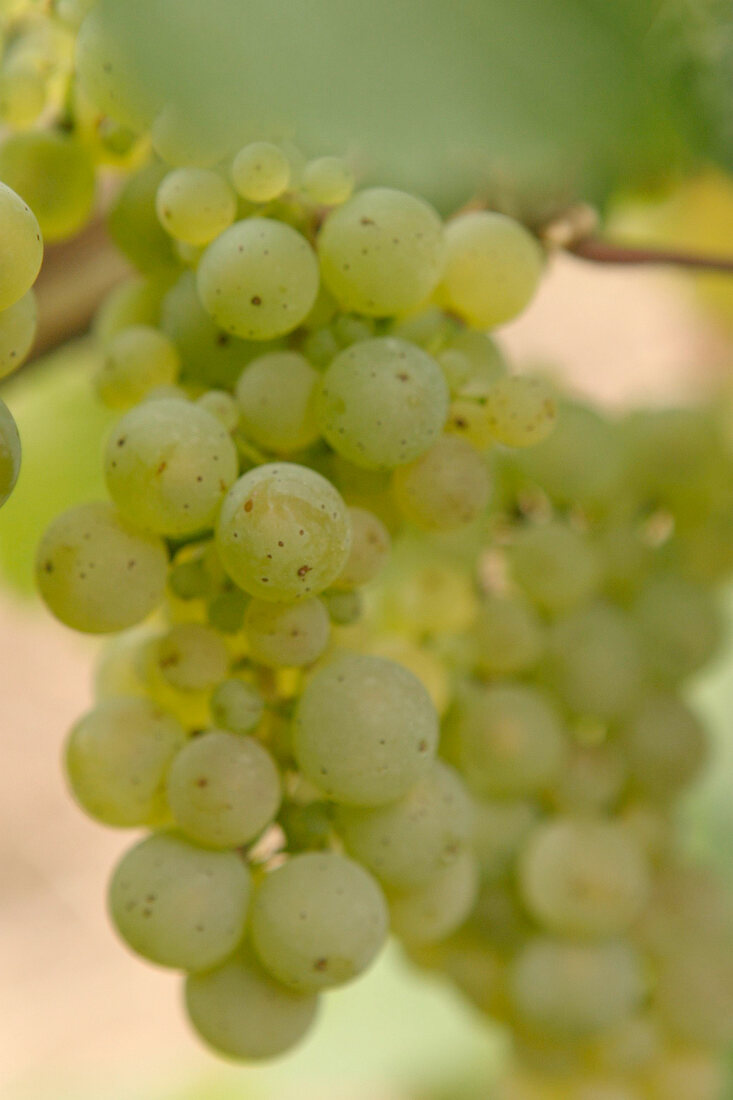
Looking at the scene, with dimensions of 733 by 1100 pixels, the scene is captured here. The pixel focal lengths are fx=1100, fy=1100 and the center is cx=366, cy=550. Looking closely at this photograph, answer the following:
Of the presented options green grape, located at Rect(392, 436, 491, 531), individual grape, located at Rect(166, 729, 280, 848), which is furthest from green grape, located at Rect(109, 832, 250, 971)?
green grape, located at Rect(392, 436, 491, 531)

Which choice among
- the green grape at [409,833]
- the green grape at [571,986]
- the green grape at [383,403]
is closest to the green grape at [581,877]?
the green grape at [571,986]

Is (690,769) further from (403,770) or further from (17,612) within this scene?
(17,612)

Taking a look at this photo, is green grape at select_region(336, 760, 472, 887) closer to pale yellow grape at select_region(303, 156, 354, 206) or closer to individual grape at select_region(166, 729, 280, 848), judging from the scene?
individual grape at select_region(166, 729, 280, 848)

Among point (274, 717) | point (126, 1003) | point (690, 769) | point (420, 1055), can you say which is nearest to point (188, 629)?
point (274, 717)

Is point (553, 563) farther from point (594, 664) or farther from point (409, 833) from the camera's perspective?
point (409, 833)

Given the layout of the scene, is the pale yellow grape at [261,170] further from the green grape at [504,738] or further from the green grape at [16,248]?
the green grape at [504,738]

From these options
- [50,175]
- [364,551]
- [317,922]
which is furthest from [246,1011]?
[50,175]
